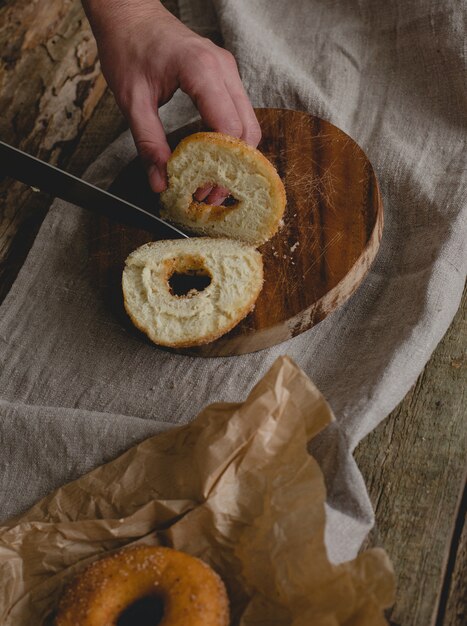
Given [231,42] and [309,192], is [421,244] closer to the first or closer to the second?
[309,192]

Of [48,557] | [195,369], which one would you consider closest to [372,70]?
[195,369]

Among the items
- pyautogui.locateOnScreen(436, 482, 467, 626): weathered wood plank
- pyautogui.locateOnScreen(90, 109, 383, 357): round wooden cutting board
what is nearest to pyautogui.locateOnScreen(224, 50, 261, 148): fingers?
pyautogui.locateOnScreen(90, 109, 383, 357): round wooden cutting board

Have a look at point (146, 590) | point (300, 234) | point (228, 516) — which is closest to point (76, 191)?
point (300, 234)

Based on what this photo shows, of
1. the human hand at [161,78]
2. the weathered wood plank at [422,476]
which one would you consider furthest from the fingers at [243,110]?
the weathered wood plank at [422,476]

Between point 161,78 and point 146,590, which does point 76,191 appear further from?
point 146,590

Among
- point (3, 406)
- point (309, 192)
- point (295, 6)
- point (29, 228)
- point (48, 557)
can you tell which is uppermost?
point (295, 6)

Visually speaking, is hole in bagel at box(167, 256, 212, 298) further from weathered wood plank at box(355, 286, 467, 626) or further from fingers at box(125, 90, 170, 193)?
weathered wood plank at box(355, 286, 467, 626)
